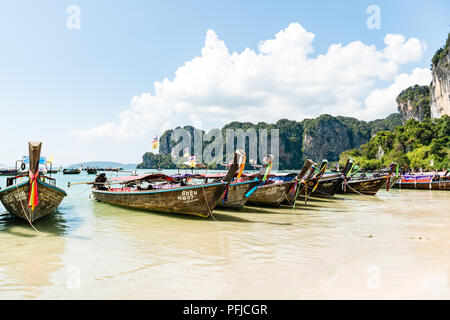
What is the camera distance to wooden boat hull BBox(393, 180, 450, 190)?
1184 inches

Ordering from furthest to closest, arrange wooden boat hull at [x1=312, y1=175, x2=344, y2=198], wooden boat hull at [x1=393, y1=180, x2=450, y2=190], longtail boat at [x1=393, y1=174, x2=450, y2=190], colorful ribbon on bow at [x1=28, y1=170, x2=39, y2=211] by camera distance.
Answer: longtail boat at [x1=393, y1=174, x2=450, y2=190], wooden boat hull at [x1=393, y1=180, x2=450, y2=190], wooden boat hull at [x1=312, y1=175, x2=344, y2=198], colorful ribbon on bow at [x1=28, y1=170, x2=39, y2=211]

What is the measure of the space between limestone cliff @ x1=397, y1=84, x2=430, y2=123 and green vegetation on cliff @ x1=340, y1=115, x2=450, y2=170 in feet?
77.7

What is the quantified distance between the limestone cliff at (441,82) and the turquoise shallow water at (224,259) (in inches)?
3163

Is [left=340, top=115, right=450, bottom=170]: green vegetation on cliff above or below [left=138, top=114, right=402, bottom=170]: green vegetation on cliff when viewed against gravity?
below

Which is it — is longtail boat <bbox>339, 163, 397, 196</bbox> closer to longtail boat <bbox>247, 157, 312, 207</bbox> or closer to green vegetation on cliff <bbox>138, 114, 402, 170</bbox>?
longtail boat <bbox>247, 157, 312, 207</bbox>

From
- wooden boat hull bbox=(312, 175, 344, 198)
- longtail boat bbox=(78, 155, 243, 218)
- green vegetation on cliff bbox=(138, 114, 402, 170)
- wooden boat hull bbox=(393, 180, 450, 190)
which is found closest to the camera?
longtail boat bbox=(78, 155, 243, 218)

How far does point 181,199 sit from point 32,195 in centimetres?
519

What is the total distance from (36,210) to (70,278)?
6.35 meters

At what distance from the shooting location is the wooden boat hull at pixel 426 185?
30.1 m

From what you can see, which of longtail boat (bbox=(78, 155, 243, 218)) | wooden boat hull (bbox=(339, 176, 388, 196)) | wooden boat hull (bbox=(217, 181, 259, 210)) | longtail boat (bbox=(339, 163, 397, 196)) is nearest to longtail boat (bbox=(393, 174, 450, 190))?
longtail boat (bbox=(339, 163, 397, 196))

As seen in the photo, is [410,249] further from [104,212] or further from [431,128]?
[431,128]

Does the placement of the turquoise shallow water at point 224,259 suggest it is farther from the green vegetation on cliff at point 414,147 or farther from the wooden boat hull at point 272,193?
the green vegetation on cliff at point 414,147

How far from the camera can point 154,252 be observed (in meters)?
7.31
